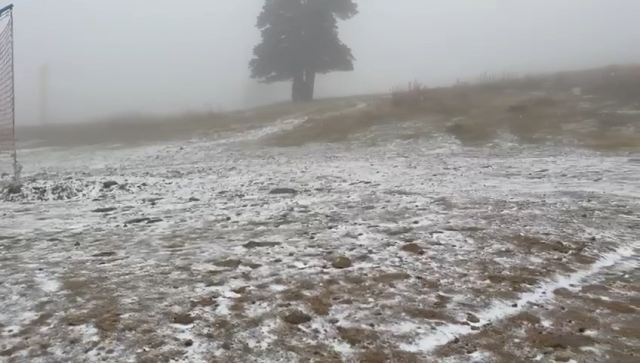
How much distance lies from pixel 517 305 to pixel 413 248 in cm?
172

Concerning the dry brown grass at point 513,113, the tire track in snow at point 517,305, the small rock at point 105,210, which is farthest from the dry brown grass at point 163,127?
the tire track in snow at point 517,305

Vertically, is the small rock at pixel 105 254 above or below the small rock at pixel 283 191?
below

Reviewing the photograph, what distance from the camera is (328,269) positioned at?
18.2ft

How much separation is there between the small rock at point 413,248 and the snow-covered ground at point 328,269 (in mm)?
23

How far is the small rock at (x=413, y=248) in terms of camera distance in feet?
19.7

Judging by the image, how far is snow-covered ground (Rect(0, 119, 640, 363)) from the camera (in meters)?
3.93

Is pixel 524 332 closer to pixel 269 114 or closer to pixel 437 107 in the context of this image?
pixel 437 107

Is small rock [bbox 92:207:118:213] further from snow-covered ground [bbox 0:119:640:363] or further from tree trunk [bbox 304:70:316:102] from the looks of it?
tree trunk [bbox 304:70:316:102]

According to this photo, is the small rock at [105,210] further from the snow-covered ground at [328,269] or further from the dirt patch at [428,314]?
the dirt patch at [428,314]

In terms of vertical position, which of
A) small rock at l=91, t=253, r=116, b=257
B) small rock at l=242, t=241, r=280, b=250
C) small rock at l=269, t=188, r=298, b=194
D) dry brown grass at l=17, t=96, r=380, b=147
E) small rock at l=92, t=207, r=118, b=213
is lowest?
small rock at l=91, t=253, r=116, b=257

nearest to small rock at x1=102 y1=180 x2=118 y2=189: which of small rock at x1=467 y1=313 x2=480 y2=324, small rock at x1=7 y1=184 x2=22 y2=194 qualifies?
small rock at x1=7 y1=184 x2=22 y2=194

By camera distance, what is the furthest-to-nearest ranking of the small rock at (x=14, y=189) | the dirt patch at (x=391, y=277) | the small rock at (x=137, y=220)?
the small rock at (x=14, y=189) → the small rock at (x=137, y=220) → the dirt patch at (x=391, y=277)

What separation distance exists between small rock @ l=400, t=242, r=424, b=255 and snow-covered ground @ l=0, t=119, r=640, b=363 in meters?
0.02

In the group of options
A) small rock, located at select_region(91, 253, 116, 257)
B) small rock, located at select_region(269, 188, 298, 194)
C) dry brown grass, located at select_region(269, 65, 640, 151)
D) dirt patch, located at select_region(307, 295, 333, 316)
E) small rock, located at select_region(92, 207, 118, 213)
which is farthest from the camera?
dry brown grass, located at select_region(269, 65, 640, 151)
